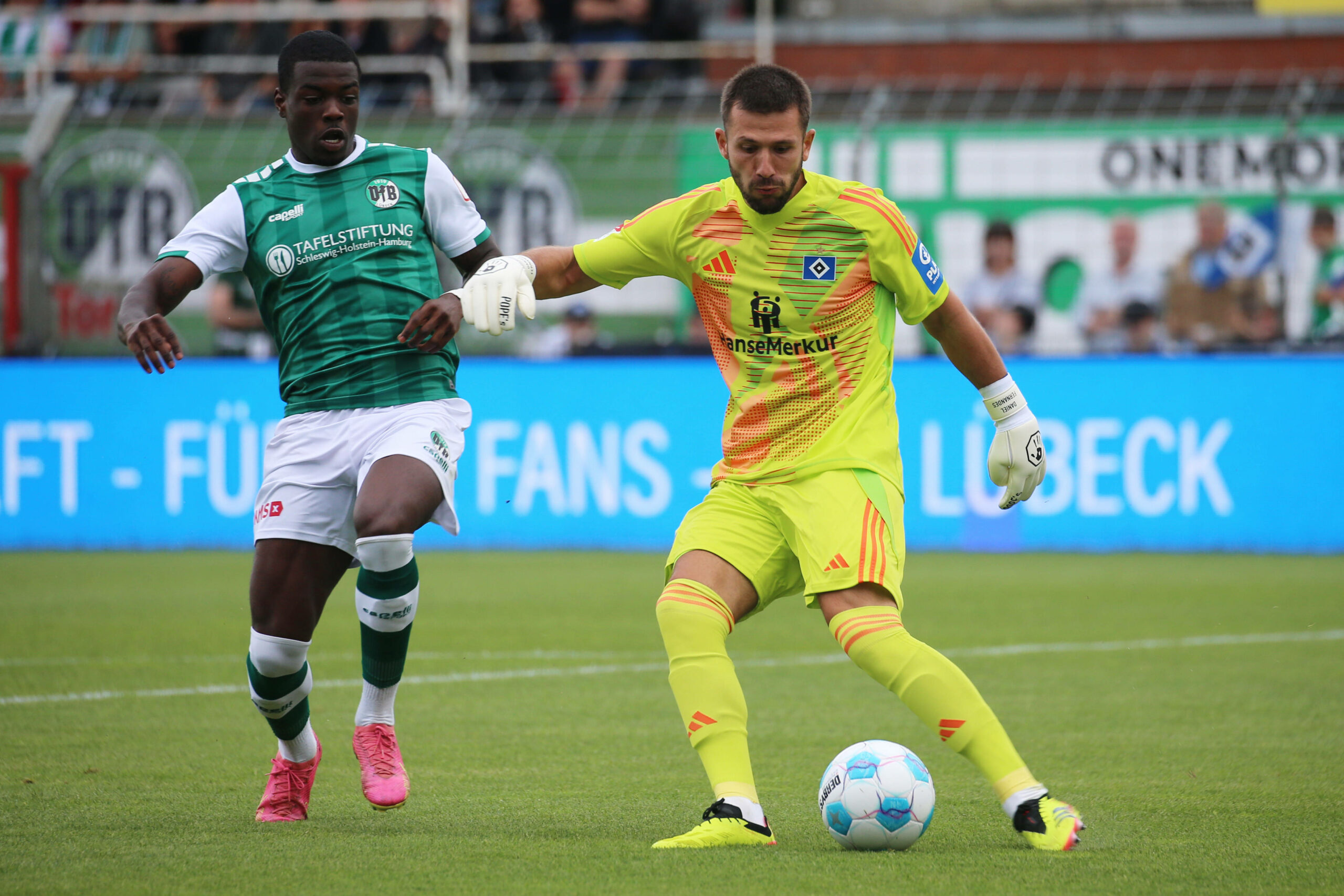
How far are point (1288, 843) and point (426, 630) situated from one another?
5.56m

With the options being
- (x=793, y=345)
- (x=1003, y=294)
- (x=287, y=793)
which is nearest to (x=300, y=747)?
(x=287, y=793)

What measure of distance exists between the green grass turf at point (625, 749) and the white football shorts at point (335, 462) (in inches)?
A: 32.8

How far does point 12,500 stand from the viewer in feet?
42.2

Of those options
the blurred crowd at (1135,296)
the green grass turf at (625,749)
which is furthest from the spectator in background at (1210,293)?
the green grass turf at (625,749)

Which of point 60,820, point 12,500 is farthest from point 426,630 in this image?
point 12,500

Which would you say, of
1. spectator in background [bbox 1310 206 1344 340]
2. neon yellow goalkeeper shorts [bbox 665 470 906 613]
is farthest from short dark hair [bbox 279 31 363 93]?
spectator in background [bbox 1310 206 1344 340]

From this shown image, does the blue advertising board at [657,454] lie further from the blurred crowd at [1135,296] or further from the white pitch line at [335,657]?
the white pitch line at [335,657]

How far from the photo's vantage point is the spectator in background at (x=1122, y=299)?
13930mm

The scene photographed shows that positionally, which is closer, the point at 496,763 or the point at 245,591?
the point at 496,763

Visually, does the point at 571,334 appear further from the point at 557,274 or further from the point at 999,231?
the point at 557,274

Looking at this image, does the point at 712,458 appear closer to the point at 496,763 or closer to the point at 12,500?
the point at 12,500

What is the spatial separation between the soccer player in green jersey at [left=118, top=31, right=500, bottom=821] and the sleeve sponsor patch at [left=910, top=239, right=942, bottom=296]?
1.33 meters

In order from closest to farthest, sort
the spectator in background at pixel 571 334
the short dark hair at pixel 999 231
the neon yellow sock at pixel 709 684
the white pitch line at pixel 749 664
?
the neon yellow sock at pixel 709 684
the white pitch line at pixel 749 664
the spectator in background at pixel 571 334
the short dark hair at pixel 999 231

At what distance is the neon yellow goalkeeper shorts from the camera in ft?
14.2
